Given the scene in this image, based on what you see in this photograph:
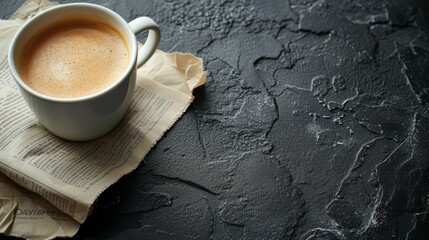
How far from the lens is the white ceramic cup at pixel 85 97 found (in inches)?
27.5

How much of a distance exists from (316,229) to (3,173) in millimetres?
448

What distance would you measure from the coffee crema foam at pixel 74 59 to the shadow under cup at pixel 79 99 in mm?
11

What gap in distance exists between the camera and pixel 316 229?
761 millimetres

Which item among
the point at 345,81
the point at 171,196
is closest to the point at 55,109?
the point at 171,196

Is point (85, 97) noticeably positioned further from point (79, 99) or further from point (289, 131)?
point (289, 131)

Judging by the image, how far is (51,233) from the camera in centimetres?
72

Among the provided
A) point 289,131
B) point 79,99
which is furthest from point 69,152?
point 289,131

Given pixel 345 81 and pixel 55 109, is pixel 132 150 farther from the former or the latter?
pixel 345 81

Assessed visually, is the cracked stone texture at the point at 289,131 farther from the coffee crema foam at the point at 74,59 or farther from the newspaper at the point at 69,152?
the coffee crema foam at the point at 74,59

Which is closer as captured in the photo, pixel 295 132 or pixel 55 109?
pixel 55 109

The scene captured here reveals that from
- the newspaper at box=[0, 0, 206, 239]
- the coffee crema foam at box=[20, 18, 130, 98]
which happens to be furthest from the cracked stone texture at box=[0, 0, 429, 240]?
the coffee crema foam at box=[20, 18, 130, 98]

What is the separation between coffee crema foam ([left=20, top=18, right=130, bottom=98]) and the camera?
73 centimetres

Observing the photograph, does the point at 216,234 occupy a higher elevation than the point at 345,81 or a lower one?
lower

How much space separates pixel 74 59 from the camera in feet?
2.49
